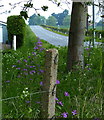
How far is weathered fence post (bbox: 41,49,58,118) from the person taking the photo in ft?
8.29

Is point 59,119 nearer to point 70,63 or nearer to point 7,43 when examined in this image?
point 70,63

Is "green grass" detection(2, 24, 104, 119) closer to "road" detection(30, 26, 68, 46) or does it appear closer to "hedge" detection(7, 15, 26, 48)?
"hedge" detection(7, 15, 26, 48)

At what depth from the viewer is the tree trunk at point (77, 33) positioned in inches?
209

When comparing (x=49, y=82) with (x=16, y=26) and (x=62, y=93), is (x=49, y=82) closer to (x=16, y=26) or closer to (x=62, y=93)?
(x=62, y=93)

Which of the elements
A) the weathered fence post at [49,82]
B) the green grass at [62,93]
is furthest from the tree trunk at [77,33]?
the weathered fence post at [49,82]

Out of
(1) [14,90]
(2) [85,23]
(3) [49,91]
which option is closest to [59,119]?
(3) [49,91]

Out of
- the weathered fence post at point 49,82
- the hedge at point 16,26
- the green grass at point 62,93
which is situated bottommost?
the green grass at point 62,93

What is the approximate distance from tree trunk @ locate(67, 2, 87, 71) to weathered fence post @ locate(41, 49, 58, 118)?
2745mm

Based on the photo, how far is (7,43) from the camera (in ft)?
43.5

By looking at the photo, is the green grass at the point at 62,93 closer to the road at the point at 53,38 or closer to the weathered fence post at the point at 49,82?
the weathered fence post at the point at 49,82

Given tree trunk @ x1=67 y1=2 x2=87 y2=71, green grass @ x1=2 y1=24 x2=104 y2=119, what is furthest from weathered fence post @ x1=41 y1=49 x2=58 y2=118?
tree trunk @ x1=67 y1=2 x2=87 y2=71

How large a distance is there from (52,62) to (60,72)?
2.91 meters

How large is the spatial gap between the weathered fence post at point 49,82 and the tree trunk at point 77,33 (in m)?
2.75

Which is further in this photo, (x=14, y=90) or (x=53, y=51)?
(x=14, y=90)
